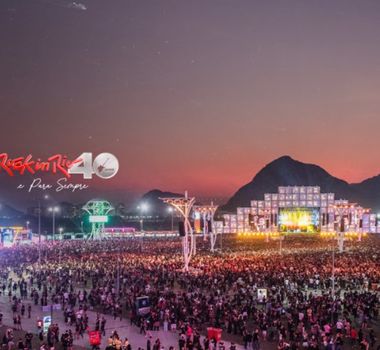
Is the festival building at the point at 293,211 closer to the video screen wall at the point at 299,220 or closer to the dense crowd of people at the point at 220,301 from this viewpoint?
the video screen wall at the point at 299,220

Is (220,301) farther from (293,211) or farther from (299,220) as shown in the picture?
(293,211)

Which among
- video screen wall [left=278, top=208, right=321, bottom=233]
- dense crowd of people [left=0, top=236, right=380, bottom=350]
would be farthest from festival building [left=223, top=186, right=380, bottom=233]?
dense crowd of people [left=0, top=236, right=380, bottom=350]

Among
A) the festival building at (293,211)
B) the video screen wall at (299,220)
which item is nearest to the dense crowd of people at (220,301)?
the festival building at (293,211)

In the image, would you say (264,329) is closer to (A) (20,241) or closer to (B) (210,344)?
(B) (210,344)

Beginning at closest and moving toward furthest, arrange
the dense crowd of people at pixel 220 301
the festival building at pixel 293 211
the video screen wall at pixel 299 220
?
the dense crowd of people at pixel 220 301
the festival building at pixel 293 211
the video screen wall at pixel 299 220

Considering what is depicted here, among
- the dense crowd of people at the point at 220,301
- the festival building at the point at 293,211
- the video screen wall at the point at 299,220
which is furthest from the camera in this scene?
the video screen wall at the point at 299,220

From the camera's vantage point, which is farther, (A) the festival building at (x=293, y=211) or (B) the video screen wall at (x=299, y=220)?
(B) the video screen wall at (x=299, y=220)

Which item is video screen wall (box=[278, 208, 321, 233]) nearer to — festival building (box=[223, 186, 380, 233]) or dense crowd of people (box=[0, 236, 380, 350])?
festival building (box=[223, 186, 380, 233])

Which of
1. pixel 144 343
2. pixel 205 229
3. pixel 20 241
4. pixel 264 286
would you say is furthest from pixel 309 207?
pixel 144 343
